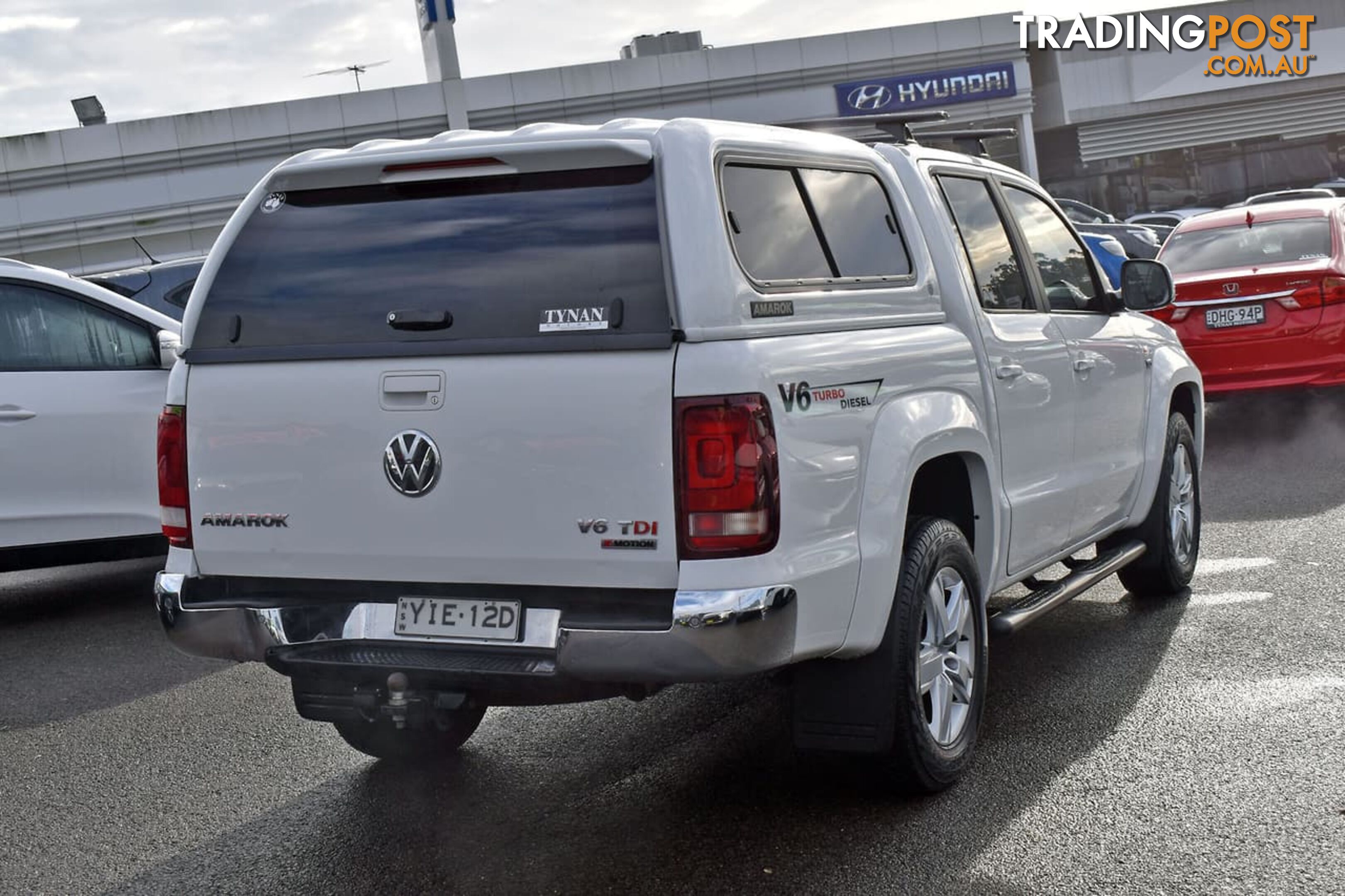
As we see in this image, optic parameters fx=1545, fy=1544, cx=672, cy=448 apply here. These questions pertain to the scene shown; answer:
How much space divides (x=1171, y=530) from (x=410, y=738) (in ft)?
11.5

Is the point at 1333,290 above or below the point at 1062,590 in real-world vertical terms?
above

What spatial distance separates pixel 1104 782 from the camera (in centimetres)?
462

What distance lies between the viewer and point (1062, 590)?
18.3ft

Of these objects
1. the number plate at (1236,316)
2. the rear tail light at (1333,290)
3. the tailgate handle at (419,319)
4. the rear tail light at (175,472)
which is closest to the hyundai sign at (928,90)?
the number plate at (1236,316)

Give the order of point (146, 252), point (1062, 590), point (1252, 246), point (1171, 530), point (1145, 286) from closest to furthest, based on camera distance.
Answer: point (1062, 590) → point (1145, 286) → point (1171, 530) → point (1252, 246) → point (146, 252)

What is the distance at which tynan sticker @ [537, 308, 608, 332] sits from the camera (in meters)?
3.83

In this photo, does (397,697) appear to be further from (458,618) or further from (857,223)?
(857,223)

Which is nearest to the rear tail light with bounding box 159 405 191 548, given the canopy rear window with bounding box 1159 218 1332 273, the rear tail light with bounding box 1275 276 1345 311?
the rear tail light with bounding box 1275 276 1345 311

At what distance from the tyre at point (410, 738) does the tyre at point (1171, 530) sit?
3033 mm

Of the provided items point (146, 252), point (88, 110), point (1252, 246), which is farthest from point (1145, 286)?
point (88, 110)

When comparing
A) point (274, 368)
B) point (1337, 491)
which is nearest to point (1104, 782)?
point (274, 368)

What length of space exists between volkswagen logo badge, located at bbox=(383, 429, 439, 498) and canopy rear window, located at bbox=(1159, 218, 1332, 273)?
356 inches

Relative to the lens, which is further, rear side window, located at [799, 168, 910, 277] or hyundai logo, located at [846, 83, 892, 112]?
hyundai logo, located at [846, 83, 892, 112]

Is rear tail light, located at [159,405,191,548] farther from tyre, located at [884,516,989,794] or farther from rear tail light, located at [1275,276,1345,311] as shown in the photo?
rear tail light, located at [1275,276,1345,311]
